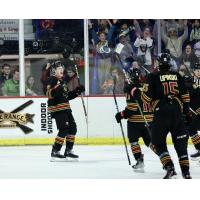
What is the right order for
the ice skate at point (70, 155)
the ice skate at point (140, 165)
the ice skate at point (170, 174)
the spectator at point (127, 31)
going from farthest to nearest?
the spectator at point (127, 31), the ice skate at point (70, 155), the ice skate at point (140, 165), the ice skate at point (170, 174)

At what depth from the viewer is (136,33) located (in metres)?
12.7

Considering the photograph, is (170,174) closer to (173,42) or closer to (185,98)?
(185,98)

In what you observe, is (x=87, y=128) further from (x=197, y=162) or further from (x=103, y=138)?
(x=197, y=162)

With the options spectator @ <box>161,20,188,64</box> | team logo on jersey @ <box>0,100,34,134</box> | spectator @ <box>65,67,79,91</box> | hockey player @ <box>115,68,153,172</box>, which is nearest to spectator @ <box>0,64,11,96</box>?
team logo on jersey @ <box>0,100,34,134</box>

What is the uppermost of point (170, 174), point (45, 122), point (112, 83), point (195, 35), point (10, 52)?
point (195, 35)

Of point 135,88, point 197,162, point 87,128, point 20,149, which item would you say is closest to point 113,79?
point 87,128

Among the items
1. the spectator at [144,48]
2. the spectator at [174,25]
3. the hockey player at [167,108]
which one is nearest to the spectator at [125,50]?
the spectator at [144,48]

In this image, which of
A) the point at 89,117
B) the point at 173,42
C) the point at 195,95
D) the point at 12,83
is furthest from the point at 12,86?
the point at 195,95

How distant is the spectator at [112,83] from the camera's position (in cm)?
1244

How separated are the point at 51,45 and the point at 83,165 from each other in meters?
4.07

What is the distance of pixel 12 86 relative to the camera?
12352 millimetres

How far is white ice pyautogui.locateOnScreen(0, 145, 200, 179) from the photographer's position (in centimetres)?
→ 791

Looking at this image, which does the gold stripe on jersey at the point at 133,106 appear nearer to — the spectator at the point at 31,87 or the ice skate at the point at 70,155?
the ice skate at the point at 70,155

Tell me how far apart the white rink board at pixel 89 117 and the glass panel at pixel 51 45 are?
0.56 metres
